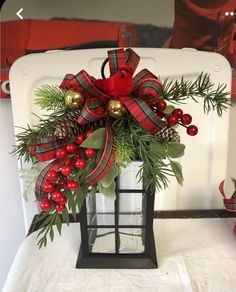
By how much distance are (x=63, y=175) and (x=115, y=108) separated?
0.13 m

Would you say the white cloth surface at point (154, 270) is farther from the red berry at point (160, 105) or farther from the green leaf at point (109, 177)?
the red berry at point (160, 105)

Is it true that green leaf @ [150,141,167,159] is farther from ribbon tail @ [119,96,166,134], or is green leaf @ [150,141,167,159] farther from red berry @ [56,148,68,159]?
red berry @ [56,148,68,159]

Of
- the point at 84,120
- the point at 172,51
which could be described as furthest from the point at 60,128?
the point at 172,51

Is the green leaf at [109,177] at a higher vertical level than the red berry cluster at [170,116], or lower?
lower

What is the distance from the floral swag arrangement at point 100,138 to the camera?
484mm

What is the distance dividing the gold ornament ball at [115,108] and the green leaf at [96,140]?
0.10 ft

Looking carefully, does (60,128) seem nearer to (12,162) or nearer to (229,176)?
(12,162)

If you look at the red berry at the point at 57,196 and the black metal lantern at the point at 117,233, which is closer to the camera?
the red berry at the point at 57,196

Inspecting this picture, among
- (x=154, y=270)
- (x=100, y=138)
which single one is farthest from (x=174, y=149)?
(x=154, y=270)

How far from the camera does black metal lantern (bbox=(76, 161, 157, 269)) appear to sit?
61 centimetres

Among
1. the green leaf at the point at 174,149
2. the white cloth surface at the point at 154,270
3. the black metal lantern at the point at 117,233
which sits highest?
the green leaf at the point at 174,149

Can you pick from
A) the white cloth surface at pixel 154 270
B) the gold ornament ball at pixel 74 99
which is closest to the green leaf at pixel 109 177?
the gold ornament ball at pixel 74 99

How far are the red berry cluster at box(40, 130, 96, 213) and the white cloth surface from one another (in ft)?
0.62

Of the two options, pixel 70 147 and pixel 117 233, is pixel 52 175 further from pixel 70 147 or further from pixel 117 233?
pixel 117 233
